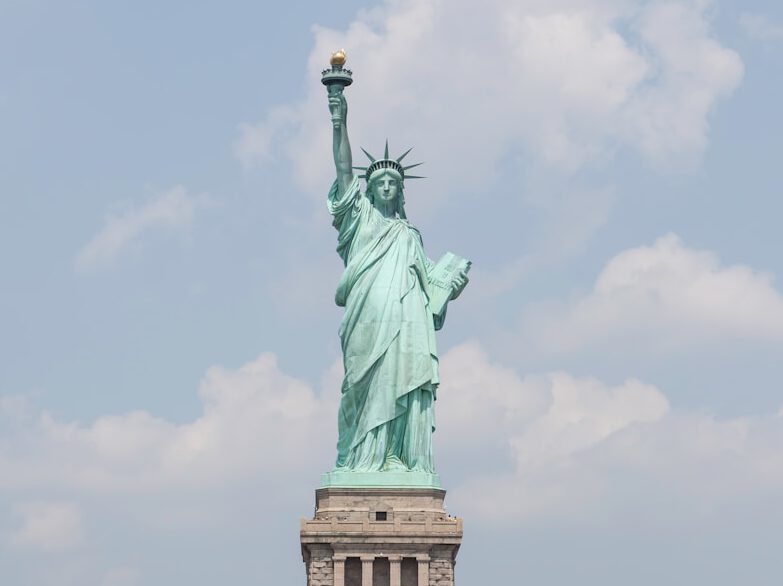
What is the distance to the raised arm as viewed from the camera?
222ft

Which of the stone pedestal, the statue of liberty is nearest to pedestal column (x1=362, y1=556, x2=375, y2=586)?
the stone pedestal

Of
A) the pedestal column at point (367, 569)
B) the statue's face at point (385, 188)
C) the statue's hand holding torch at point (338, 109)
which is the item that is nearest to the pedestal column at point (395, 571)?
the pedestal column at point (367, 569)

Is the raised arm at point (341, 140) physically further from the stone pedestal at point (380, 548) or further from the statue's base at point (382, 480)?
the stone pedestal at point (380, 548)

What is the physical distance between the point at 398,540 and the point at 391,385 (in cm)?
404

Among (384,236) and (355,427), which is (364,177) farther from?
(355,427)

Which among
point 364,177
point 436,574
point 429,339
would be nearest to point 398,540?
point 436,574

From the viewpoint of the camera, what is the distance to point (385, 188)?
6812 centimetres

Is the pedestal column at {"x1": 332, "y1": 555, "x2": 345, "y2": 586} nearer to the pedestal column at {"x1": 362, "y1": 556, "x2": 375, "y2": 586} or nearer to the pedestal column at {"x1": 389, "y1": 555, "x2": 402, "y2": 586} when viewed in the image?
the pedestal column at {"x1": 362, "y1": 556, "x2": 375, "y2": 586}

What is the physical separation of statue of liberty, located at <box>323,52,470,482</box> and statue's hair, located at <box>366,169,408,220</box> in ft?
0.08

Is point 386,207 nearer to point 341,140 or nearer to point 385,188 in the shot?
point 385,188

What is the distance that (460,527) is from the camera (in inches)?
2547

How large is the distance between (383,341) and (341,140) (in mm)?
5296

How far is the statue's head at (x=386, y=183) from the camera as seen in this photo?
68.1 metres

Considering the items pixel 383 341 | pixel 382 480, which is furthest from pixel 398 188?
pixel 382 480
